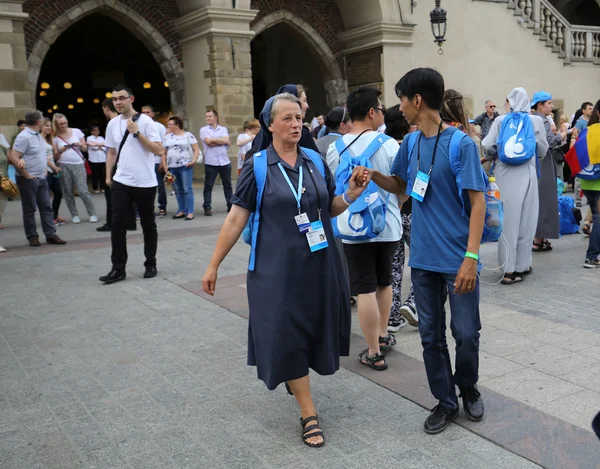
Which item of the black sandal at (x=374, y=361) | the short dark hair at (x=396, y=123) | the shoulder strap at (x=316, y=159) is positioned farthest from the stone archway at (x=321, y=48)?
the shoulder strap at (x=316, y=159)

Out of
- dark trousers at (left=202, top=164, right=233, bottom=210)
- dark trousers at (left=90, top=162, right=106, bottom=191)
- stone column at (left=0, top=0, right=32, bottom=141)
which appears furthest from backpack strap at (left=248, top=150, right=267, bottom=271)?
dark trousers at (left=90, top=162, right=106, bottom=191)

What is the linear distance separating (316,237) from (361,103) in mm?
1264

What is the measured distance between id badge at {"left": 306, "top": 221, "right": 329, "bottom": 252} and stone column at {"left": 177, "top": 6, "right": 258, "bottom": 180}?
12.9 m

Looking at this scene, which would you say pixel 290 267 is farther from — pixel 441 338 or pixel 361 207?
pixel 361 207

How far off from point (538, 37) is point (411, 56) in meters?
4.87

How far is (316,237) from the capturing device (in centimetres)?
320

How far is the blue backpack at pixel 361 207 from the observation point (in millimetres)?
3994

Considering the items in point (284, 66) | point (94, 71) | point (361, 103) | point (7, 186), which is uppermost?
point (94, 71)

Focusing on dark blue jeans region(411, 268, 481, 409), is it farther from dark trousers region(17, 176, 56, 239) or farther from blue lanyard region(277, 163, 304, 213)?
dark trousers region(17, 176, 56, 239)

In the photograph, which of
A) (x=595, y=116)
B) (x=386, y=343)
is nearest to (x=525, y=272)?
(x=595, y=116)

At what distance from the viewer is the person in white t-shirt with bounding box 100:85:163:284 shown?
668cm

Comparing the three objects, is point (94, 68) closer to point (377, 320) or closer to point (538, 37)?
point (538, 37)

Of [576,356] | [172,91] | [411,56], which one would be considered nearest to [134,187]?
[576,356]

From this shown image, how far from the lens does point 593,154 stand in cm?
669
